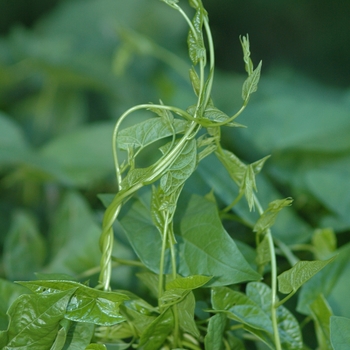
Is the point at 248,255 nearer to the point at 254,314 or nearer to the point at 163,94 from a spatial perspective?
the point at 254,314

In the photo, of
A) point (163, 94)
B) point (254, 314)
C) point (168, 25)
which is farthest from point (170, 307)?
point (168, 25)

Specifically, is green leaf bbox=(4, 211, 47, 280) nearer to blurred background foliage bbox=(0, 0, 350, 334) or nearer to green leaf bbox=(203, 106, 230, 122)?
blurred background foliage bbox=(0, 0, 350, 334)

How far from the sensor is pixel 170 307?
0.73 ft

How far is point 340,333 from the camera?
21 cm

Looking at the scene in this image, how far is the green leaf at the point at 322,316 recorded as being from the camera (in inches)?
10.1

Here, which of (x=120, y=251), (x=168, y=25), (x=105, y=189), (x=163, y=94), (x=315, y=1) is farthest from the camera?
(x=315, y=1)

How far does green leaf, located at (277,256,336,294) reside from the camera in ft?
0.69

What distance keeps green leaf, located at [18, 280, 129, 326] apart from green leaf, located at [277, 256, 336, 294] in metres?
0.07

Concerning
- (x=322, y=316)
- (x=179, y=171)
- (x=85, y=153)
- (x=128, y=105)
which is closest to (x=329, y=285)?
(x=322, y=316)

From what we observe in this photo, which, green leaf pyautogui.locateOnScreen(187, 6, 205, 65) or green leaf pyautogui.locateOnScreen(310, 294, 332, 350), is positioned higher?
green leaf pyautogui.locateOnScreen(187, 6, 205, 65)

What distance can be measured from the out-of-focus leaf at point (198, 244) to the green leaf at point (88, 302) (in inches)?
1.2

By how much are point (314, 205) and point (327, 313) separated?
193mm

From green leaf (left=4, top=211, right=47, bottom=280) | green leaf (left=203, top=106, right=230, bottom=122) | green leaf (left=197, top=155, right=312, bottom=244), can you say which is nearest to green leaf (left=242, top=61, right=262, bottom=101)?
green leaf (left=203, top=106, right=230, bottom=122)

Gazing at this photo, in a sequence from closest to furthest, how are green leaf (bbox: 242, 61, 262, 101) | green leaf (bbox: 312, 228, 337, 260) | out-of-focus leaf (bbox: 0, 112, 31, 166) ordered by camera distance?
green leaf (bbox: 242, 61, 262, 101), green leaf (bbox: 312, 228, 337, 260), out-of-focus leaf (bbox: 0, 112, 31, 166)
